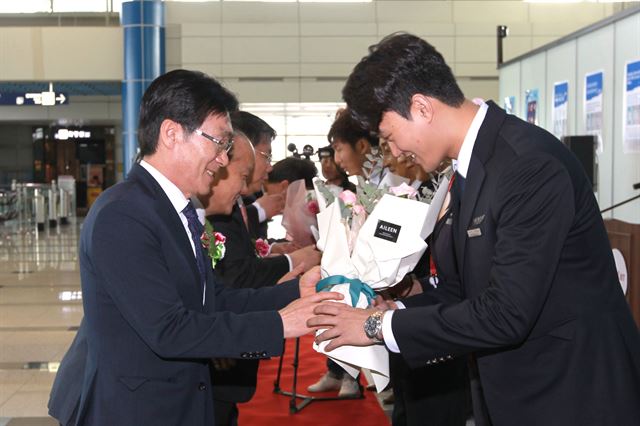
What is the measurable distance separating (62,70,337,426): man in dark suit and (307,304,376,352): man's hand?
4 centimetres

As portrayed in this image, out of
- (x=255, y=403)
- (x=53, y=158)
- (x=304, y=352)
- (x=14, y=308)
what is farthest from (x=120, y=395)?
(x=53, y=158)

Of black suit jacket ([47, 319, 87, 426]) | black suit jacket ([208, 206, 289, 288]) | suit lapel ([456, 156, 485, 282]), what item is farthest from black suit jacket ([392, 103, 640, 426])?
black suit jacket ([208, 206, 289, 288])

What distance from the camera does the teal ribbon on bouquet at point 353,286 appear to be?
247 centimetres

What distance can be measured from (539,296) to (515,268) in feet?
0.29

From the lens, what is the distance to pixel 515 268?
1.84 metres

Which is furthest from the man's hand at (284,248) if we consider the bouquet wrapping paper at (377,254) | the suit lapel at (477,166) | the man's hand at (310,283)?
the suit lapel at (477,166)

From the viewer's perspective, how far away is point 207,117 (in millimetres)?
2252

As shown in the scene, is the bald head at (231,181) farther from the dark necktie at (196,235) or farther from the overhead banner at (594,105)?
the overhead banner at (594,105)

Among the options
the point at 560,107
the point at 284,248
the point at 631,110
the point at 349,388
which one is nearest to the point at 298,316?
the point at 284,248

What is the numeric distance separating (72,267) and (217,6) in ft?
36.1

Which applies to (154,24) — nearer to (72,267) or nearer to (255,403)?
(72,267)

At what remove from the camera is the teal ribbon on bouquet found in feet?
8.11

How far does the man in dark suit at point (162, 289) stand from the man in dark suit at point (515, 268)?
43 cm

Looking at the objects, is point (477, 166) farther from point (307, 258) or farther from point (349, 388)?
point (349, 388)
